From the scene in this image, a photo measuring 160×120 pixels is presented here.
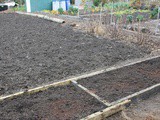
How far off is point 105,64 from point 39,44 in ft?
7.31

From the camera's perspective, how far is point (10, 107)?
119 inches

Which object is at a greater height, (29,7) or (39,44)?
(29,7)

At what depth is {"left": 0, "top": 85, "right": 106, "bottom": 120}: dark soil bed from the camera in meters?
2.86

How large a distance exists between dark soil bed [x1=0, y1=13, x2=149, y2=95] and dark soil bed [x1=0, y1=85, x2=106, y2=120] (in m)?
0.46

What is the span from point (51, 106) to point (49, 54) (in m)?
2.36

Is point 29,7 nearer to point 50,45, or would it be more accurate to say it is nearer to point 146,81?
point 50,45

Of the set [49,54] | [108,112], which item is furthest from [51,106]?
[49,54]

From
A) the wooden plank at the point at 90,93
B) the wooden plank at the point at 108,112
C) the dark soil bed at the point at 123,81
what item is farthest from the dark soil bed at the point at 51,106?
the dark soil bed at the point at 123,81

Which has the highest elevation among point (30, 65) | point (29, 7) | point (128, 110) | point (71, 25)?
point (29, 7)

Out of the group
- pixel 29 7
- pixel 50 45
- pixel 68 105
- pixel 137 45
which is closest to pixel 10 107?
pixel 68 105

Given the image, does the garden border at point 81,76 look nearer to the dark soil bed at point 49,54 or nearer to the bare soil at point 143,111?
the dark soil bed at point 49,54

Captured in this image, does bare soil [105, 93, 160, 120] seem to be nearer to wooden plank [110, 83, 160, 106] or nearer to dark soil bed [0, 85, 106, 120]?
wooden plank [110, 83, 160, 106]

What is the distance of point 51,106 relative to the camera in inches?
121

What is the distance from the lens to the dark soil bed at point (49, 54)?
4.05 meters
